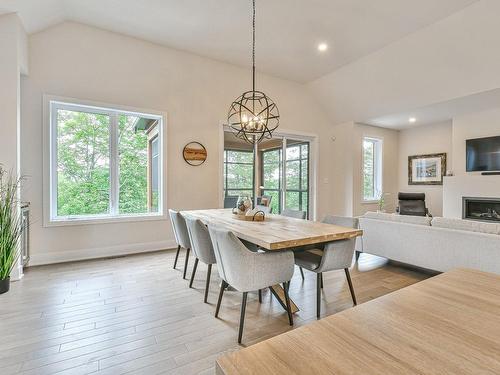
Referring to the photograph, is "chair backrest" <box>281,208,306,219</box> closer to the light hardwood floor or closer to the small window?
the light hardwood floor

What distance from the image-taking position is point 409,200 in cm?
→ 595

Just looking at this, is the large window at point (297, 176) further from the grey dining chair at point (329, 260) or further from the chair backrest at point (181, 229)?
the grey dining chair at point (329, 260)

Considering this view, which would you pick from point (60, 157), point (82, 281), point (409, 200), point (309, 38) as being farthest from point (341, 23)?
point (82, 281)

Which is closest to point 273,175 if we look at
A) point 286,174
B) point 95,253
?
point 286,174

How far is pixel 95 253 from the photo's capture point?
158 inches

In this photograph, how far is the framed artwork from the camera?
6.42m

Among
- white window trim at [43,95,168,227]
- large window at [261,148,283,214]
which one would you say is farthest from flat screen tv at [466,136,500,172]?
white window trim at [43,95,168,227]

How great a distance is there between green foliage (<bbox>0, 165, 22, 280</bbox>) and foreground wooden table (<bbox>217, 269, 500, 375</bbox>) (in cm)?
331

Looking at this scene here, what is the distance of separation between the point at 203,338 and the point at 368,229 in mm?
2662

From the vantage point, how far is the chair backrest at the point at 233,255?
1936 mm

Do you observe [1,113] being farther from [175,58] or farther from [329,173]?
[329,173]

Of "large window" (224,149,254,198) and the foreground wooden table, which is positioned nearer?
the foreground wooden table

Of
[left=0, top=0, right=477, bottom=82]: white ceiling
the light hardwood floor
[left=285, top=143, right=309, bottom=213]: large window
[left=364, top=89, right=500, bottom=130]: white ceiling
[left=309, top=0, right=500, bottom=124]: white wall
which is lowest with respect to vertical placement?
the light hardwood floor

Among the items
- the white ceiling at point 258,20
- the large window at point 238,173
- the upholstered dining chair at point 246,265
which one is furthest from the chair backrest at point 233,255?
the large window at point 238,173
